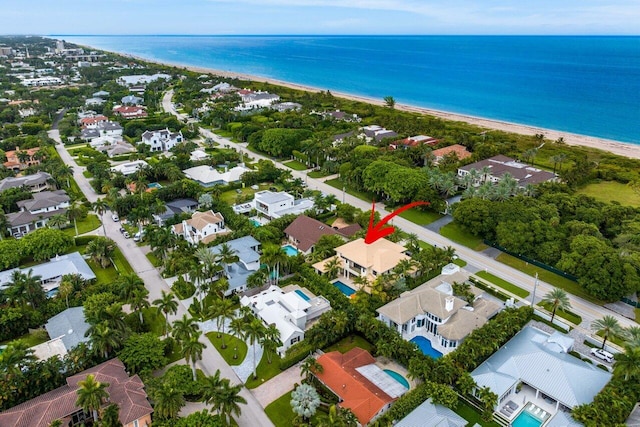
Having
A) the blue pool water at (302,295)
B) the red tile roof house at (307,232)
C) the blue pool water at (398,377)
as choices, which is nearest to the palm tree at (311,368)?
the blue pool water at (398,377)

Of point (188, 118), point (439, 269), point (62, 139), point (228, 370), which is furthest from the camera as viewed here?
point (188, 118)

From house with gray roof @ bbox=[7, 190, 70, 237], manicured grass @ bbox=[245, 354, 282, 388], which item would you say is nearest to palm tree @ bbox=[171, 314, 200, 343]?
manicured grass @ bbox=[245, 354, 282, 388]

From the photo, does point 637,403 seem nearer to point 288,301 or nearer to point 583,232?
point 583,232

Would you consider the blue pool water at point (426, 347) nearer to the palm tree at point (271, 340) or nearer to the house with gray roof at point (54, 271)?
the palm tree at point (271, 340)

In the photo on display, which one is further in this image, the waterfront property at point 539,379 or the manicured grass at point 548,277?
the manicured grass at point 548,277

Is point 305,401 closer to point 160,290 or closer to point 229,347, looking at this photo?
point 229,347

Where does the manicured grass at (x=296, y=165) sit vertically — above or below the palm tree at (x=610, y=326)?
below

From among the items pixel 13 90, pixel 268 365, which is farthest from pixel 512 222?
pixel 13 90

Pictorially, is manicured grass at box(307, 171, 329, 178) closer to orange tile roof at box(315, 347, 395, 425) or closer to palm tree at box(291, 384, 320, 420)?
orange tile roof at box(315, 347, 395, 425)
